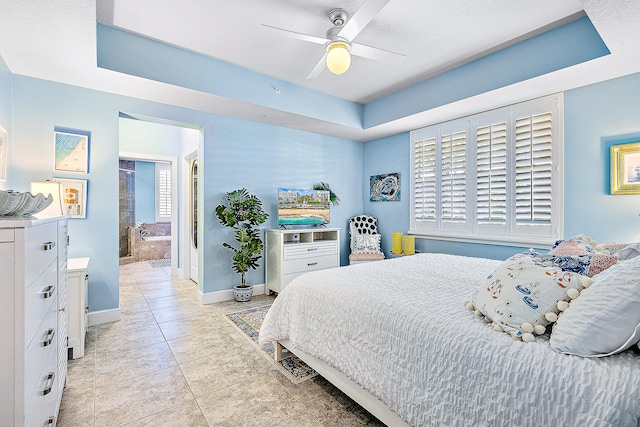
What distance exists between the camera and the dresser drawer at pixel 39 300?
1.07 meters

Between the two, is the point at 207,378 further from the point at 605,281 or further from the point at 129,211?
the point at 129,211

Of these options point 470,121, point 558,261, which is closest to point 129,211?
point 470,121

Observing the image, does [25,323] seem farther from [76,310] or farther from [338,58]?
[338,58]

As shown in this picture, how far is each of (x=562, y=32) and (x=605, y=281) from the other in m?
2.54

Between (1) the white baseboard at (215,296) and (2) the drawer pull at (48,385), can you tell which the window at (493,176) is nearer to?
(1) the white baseboard at (215,296)

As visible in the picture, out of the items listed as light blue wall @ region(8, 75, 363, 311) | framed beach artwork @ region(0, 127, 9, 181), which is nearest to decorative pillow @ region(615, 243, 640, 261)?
light blue wall @ region(8, 75, 363, 311)

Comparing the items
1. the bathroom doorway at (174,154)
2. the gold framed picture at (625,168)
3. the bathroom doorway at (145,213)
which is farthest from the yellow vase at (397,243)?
the bathroom doorway at (145,213)

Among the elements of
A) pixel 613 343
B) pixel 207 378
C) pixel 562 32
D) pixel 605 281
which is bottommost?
pixel 207 378

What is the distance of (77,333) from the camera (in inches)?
94.3

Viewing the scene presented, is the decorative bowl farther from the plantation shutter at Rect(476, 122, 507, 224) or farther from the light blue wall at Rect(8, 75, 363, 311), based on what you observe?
the plantation shutter at Rect(476, 122, 507, 224)

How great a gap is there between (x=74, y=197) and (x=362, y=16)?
3.01 m

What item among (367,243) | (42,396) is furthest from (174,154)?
(42,396)

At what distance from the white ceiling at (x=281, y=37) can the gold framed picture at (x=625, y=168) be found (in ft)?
2.16

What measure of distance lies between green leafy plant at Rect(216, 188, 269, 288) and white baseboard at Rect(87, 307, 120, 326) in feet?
4.33
